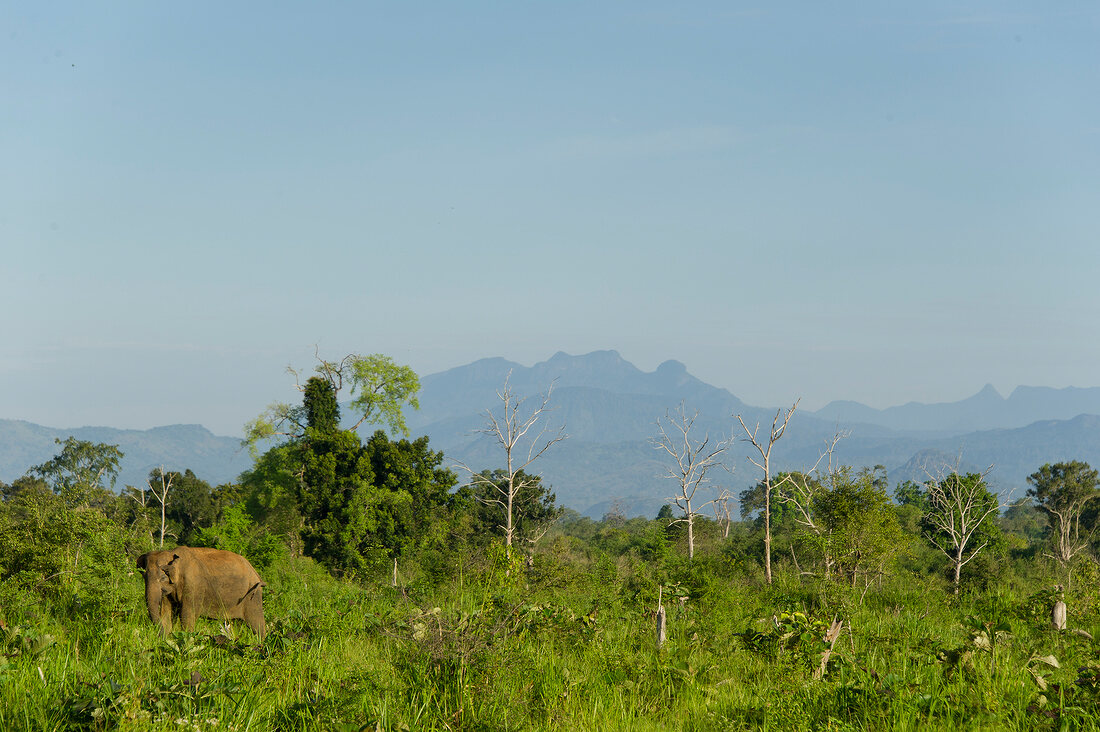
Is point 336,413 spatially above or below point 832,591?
above

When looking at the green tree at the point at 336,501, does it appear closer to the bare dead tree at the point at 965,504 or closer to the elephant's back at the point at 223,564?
the elephant's back at the point at 223,564

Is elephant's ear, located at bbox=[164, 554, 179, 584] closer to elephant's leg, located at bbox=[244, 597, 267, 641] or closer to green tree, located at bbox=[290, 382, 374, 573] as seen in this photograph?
elephant's leg, located at bbox=[244, 597, 267, 641]

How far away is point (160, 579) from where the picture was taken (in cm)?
1337

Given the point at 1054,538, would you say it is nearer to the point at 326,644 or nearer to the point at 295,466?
the point at 295,466

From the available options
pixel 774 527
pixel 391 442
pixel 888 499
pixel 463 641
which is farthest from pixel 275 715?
pixel 774 527

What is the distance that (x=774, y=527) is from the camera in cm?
7538

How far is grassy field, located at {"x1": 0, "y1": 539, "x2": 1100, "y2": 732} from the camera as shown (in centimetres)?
616

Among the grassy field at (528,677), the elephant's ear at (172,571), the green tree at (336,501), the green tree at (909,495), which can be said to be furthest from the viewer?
the green tree at (909,495)

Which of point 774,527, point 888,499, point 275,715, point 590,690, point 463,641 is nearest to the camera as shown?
point 275,715

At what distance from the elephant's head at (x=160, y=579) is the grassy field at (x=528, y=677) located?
0.84m

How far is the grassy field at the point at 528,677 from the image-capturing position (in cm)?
616

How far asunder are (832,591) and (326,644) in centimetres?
923

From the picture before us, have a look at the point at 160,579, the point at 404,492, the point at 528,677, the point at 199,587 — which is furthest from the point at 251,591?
the point at 404,492

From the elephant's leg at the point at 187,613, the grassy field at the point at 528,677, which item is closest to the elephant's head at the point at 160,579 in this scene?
the elephant's leg at the point at 187,613
